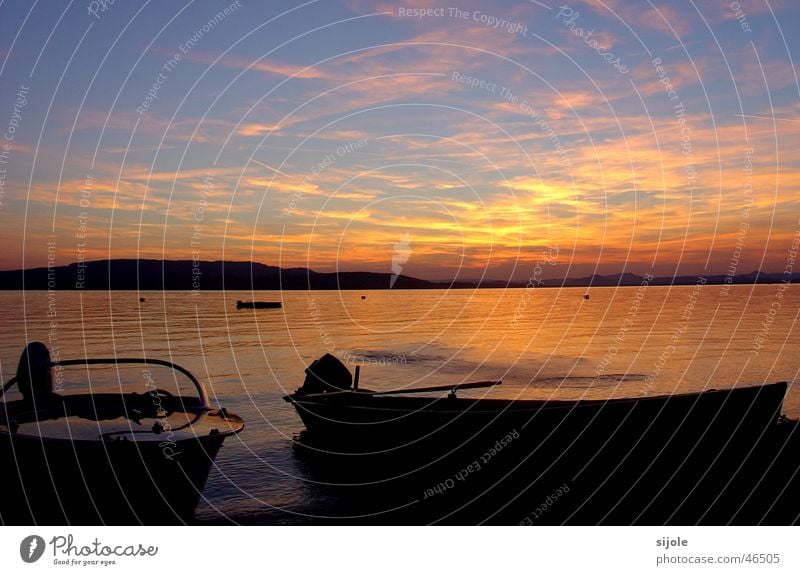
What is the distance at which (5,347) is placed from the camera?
68812 millimetres

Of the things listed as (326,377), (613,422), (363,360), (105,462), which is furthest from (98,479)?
(363,360)

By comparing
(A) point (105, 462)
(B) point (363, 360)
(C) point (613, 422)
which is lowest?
(B) point (363, 360)

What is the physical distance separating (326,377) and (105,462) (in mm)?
17340

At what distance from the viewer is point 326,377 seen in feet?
103

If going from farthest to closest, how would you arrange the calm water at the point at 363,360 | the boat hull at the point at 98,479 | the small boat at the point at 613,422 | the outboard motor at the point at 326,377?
the outboard motor at the point at 326,377 → the calm water at the point at 363,360 → the small boat at the point at 613,422 → the boat hull at the point at 98,479

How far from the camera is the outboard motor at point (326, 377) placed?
102 ft

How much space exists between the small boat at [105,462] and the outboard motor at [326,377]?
14.4 m

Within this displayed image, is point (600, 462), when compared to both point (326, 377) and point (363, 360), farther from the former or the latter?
point (363, 360)

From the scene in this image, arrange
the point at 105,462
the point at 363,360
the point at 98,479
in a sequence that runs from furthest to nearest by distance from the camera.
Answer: the point at 363,360 < the point at 98,479 < the point at 105,462

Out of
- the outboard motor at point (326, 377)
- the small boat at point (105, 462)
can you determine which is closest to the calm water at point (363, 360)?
the outboard motor at point (326, 377)

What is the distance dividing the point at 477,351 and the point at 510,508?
195ft

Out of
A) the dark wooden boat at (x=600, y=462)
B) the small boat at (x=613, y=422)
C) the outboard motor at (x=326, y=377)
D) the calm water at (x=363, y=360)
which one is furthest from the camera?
the outboard motor at (x=326, y=377)

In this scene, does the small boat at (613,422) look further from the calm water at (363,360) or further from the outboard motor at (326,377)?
the outboard motor at (326,377)
